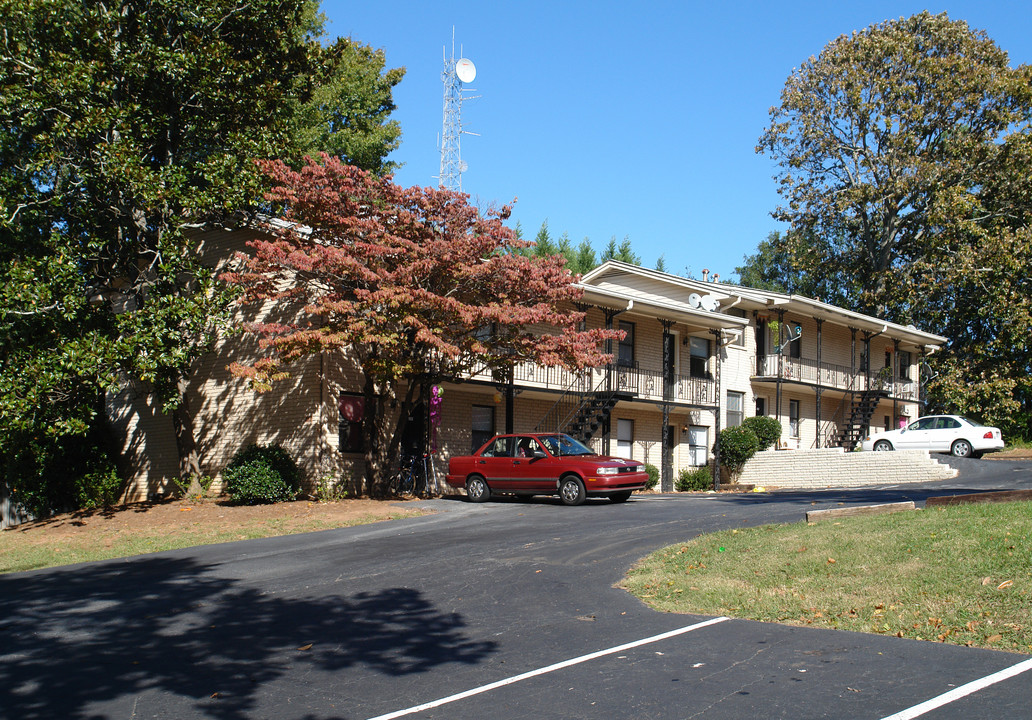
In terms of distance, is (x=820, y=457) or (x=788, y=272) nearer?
(x=820, y=457)

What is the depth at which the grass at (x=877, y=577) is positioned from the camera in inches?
305

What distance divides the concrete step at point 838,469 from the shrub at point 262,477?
16243mm

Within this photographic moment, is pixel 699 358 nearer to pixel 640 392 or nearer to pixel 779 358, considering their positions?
pixel 779 358

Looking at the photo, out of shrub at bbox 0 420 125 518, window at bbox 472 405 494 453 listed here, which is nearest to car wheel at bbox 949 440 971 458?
window at bbox 472 405 494 453

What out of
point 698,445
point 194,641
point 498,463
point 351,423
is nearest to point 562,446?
point 498,463

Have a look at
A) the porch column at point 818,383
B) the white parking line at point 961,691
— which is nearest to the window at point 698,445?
the porch column at point 818,383

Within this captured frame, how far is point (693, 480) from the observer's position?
30.1m

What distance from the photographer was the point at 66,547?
53.7 feet

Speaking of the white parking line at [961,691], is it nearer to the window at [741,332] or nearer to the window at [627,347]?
the window at [627,347]

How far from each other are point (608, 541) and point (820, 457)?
59.8 feet

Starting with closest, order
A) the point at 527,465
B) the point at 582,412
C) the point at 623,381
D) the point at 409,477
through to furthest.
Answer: the point at 527,465
the point at 409,477
the point at 582,412
the point at 623,381

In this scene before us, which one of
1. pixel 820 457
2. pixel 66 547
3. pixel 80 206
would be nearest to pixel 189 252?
pixel 80 206

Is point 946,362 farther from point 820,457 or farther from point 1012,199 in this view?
point 820,457

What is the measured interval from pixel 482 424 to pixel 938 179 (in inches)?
989
